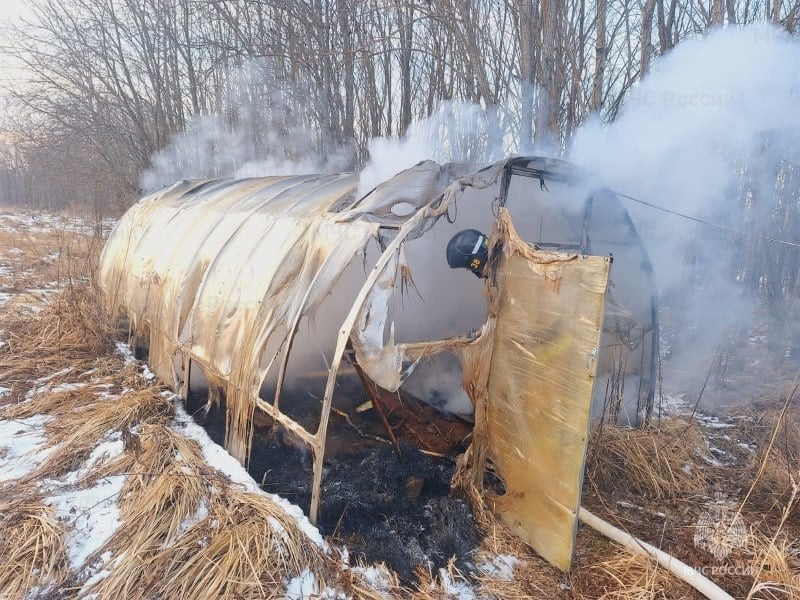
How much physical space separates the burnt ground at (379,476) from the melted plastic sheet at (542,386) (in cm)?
50

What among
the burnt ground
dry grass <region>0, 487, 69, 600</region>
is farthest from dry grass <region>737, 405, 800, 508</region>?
dry grass <region>0, 487, 69, 600</region>

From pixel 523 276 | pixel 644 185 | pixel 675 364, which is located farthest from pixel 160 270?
pixel 675 364

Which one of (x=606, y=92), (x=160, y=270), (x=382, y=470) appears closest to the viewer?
(x=382, y=470)

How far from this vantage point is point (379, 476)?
3.94m

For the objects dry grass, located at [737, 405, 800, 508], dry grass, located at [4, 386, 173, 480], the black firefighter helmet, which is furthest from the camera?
dry grass, located at [4, 386, 173, 480]

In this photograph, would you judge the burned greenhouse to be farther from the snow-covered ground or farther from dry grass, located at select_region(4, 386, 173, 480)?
dry grass, located at select_region(4, 386, 173, 480)

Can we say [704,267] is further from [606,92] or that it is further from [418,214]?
[418,214]

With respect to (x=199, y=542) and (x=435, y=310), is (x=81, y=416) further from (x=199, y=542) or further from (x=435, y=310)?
(x=435, y=310)

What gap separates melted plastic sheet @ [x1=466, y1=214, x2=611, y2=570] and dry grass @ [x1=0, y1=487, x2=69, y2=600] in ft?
9.27

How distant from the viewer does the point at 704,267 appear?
7.13m

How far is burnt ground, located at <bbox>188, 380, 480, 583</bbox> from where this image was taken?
3205 millimetres

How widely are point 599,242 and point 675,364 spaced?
140 inches

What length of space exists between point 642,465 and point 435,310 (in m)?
2.61

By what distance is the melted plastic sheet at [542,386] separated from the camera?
277cm
